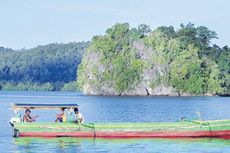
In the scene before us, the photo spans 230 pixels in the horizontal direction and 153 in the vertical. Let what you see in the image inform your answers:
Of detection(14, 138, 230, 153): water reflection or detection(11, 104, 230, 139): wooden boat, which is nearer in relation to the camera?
detection(14, 138, 230, 153): water reflection

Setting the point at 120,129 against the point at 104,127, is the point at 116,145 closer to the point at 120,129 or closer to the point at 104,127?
the point at 120,129

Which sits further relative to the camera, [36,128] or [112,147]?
[36,128]

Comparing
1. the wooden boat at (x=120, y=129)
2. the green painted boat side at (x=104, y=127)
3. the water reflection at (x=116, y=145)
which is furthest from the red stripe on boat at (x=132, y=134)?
the water reflection at (x=116, y=145)

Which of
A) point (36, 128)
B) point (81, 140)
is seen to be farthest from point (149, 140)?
point (36, 128)

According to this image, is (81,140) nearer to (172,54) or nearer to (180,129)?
(180,129)

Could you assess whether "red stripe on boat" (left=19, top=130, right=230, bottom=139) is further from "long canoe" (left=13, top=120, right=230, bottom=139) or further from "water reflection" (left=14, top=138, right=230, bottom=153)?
"water reflection" (left=14, top=138, right=230, bottom=153)

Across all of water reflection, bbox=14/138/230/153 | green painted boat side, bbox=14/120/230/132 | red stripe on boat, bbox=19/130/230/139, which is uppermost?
green painted boat side, bbox=14/120/230/132

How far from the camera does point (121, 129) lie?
5091cm

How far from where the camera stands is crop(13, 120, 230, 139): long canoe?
5091cm

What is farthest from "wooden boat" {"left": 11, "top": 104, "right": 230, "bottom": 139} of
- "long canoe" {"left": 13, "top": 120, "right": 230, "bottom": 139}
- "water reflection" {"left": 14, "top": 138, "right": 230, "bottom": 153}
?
"water reflection" {"left": 14, "top": 138, "right": 230, "bottom": 153}

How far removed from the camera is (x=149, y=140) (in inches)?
1988

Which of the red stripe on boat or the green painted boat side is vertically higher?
the green painted boat side

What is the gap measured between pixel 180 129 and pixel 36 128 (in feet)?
35.5

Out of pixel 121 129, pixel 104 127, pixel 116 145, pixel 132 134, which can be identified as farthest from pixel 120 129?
pixel 116 145
